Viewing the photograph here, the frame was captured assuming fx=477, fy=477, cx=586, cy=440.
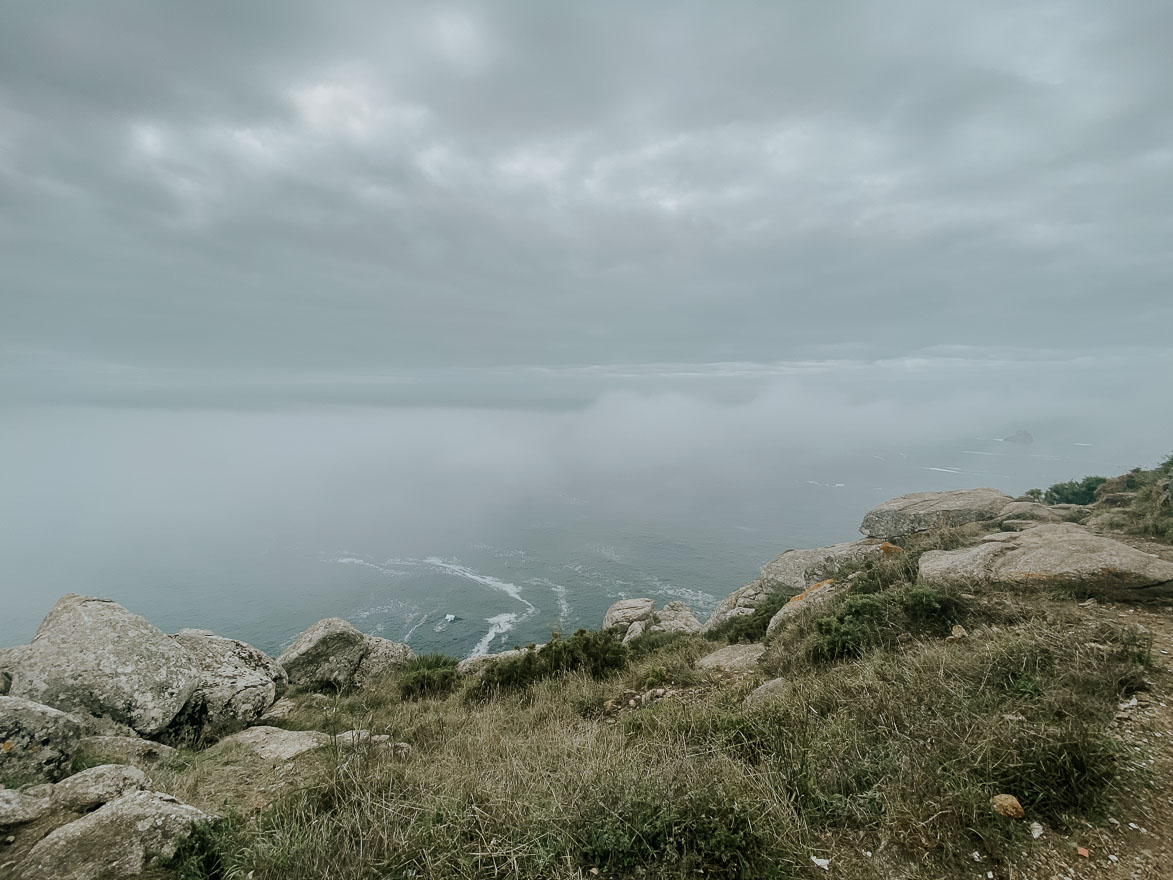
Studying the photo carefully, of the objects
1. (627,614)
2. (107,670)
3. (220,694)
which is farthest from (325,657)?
(627,614)

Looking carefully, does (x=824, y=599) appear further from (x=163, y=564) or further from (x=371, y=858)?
(x=163, y=564)

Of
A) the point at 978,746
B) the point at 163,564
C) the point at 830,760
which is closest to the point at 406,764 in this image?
the point at 830,760

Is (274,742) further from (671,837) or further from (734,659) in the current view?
(734,659)

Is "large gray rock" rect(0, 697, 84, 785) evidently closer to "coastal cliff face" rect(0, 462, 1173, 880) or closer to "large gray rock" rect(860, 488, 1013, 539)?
"coastal cliff face" rect(0, 462, 1173, 880)

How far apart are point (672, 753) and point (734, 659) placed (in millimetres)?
6711

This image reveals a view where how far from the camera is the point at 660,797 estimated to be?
4.11 m

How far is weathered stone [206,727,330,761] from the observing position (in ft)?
24.4

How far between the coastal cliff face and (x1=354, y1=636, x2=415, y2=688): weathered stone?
4.25m

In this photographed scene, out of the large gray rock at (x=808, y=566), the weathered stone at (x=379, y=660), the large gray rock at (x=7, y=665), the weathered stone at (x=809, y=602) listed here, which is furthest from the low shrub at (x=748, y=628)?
the large gray rock at (x=7, y=665)

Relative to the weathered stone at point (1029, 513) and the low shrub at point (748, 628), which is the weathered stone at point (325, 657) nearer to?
the low shrub at point (748, 628)

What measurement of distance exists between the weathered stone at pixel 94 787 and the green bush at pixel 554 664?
260 inches

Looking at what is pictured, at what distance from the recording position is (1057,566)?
8922 mm

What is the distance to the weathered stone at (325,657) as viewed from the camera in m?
14.5

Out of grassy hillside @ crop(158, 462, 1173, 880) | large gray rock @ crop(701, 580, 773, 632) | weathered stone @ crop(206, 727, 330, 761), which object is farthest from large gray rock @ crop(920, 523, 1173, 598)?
weathered stone @ crop(206, 727, 330, 761)
